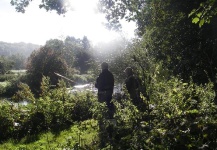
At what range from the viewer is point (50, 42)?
263ft

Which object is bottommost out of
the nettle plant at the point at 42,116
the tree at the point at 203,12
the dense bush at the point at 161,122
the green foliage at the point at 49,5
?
the nettle plant at the point at 42,116

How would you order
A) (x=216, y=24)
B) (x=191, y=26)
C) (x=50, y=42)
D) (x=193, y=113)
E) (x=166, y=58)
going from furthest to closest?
(x=50, y=42), (x=166, y=58), (x=191, y=26), (x=216, y=24), (x=193, y=113)

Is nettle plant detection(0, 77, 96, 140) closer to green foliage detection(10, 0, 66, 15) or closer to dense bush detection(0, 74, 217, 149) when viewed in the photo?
dense bush detection(0, 74, 217, 149)

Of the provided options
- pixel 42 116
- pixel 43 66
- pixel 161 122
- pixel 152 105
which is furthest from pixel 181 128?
pixel 43 66

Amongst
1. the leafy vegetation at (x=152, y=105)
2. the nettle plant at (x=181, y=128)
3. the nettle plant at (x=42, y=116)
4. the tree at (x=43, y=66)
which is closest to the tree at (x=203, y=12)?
the leafy vegetation at (x=152, y=105)

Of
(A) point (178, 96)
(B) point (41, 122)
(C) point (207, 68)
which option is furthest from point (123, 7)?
(A) point (178, 96)

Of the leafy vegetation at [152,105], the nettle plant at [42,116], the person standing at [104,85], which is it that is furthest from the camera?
the person standing at [104,85]

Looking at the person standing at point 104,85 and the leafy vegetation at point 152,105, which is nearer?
the leafy vegetation at point 152,105

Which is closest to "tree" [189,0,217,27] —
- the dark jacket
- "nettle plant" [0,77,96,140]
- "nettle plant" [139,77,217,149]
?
"nettle plant" [139,77,217,149]

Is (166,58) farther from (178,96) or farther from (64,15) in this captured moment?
(178,96)

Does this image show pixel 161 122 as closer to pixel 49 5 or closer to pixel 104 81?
pixel 104 81

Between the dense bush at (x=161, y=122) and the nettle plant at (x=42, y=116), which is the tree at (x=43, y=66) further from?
the dense bush at (x=161, y=122)

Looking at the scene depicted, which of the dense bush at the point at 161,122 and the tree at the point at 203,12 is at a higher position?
the tree at the point at 203,12

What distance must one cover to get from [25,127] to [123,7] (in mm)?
10330
